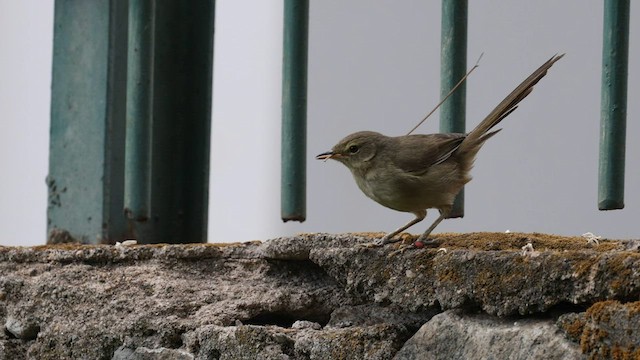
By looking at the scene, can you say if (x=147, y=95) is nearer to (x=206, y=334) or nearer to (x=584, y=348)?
(x=206, y=334)

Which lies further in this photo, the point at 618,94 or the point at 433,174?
the point at 433,174

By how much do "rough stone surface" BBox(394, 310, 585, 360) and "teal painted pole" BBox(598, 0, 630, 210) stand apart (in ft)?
1.65

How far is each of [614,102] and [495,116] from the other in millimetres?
360

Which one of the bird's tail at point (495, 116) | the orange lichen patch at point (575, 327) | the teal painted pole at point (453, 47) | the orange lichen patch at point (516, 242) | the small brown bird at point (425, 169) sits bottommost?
the orange lichen patch at point (575, 327)

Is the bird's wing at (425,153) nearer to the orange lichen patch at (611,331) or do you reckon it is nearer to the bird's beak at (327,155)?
the bird's beak at (327,155)

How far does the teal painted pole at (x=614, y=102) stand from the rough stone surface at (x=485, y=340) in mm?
504

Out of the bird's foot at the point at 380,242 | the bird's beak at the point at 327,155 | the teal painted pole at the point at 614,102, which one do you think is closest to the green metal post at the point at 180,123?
the bird's beak at the point at 327,155

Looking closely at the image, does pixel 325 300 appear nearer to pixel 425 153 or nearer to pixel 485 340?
pixel 425 153

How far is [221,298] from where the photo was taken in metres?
2.67

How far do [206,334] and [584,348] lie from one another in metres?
0.97

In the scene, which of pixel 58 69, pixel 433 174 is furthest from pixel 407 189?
pixel 58 69

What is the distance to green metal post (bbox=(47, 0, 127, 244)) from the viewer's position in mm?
3152

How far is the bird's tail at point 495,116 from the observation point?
97.2 inches

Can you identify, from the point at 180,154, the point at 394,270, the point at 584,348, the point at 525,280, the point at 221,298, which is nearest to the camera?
the point at 584,348
